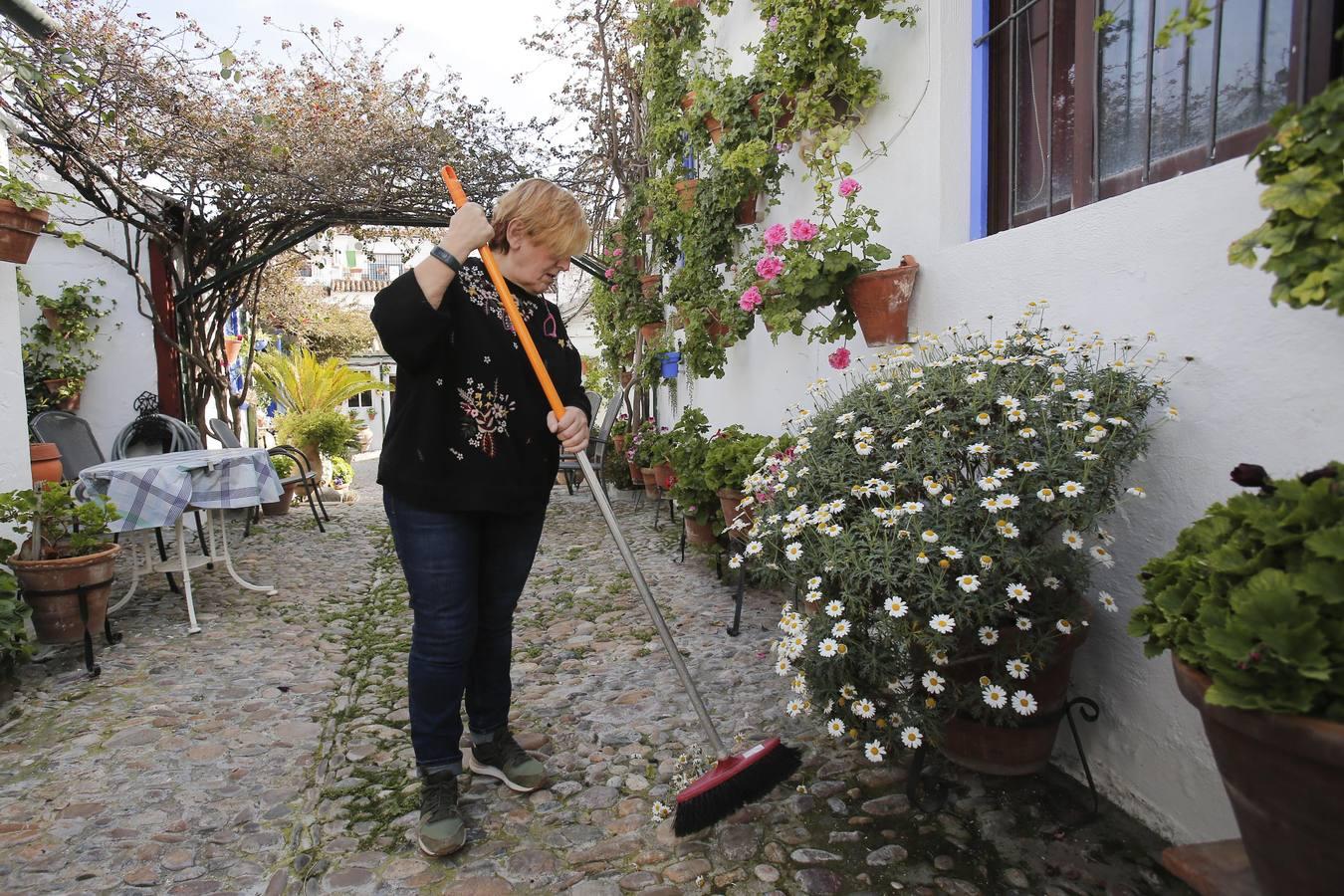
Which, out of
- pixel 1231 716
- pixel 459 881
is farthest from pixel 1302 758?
pixel 459 881

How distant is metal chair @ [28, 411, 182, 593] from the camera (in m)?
5.74

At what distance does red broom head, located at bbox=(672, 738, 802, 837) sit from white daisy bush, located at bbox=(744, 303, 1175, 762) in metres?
0.16

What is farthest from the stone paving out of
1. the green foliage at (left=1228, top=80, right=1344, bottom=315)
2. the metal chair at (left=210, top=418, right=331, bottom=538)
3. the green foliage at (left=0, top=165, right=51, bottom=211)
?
the metal chair at (left=210, top=418, right=331, bottom=538)

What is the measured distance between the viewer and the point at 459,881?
1.98 metres

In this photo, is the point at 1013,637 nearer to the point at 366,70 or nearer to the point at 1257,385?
the point at 1257,385

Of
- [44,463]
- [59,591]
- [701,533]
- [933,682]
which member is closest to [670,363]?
[701,533]

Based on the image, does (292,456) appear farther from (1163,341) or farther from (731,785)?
(1163,341)

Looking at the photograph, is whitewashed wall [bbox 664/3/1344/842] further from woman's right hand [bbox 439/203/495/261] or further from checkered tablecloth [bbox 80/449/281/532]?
checkered tablecloth [bbox 80/449/281/532]

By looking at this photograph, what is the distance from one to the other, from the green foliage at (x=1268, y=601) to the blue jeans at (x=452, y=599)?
158 centimetres

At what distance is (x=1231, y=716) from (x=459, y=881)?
1.75m

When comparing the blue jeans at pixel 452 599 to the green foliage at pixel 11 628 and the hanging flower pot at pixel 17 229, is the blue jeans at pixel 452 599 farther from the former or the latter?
the hanging flower pot at pixel 17 229

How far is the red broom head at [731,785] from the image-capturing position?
6.58 ft

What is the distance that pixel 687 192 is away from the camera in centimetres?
526

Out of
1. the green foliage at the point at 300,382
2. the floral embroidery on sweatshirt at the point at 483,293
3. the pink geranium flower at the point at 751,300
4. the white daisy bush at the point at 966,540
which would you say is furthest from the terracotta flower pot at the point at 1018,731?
the green foliage at the point at 300,382
